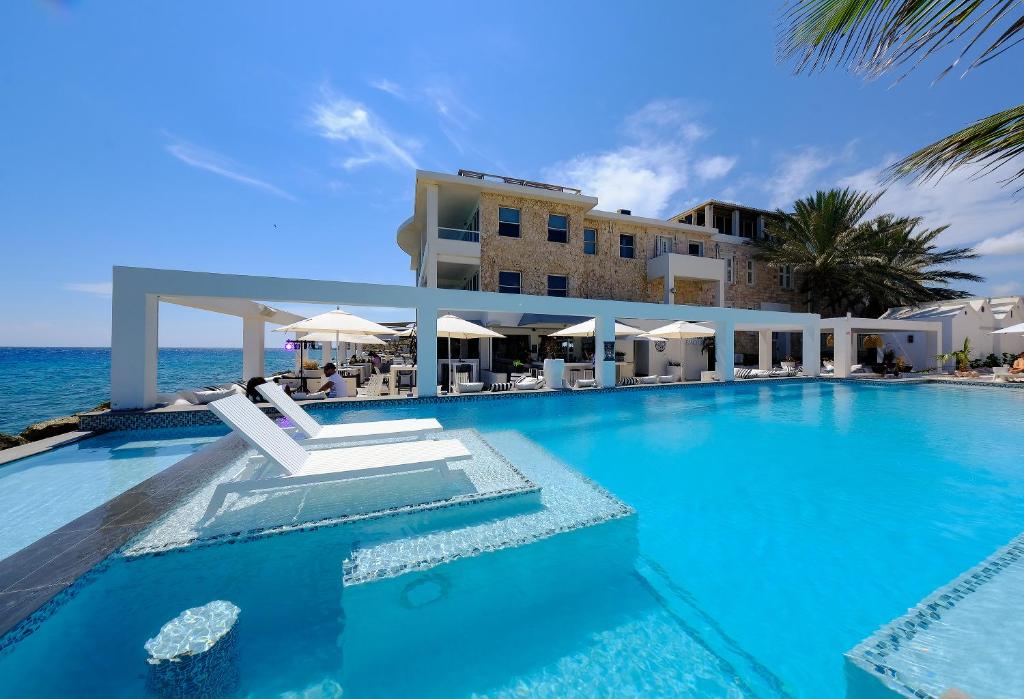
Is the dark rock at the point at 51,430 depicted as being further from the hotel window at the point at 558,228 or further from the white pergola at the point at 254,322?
the hotel window at the point at 558,228

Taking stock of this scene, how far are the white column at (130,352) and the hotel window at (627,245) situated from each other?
21.7 metres

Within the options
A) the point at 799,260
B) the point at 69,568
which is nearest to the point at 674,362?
the point at 799,260

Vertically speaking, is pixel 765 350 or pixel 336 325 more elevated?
pixel 336 325

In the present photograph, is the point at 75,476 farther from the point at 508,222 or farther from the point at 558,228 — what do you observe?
the point at 558,228

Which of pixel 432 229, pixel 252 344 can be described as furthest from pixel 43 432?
pixel 432 229

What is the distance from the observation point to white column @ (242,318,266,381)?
17172mm

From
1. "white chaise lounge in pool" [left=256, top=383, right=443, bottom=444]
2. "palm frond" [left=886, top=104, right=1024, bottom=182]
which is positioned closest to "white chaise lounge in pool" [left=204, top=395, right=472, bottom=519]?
"white chaise lounge in pool" [left=256, top=383, right=443, bottom=444]

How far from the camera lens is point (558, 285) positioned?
22578 mm

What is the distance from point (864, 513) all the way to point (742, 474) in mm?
1709

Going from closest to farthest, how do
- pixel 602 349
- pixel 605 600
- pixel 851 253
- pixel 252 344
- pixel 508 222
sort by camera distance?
1. pixel 605 600
2. pixel 602 349
3. pixel 252 344
4. pixel 508 222
5. pixel 851 253

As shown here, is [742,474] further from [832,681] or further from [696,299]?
[696,299]

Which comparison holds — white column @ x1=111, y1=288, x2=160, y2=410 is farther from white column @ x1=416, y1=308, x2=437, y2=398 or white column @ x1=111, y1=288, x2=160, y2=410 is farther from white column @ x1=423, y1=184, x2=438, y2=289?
white column @ x1=423, y1=184, x2=438, y2=289

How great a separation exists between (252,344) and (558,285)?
49.6 feet

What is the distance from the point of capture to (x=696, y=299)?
26.1 metres
